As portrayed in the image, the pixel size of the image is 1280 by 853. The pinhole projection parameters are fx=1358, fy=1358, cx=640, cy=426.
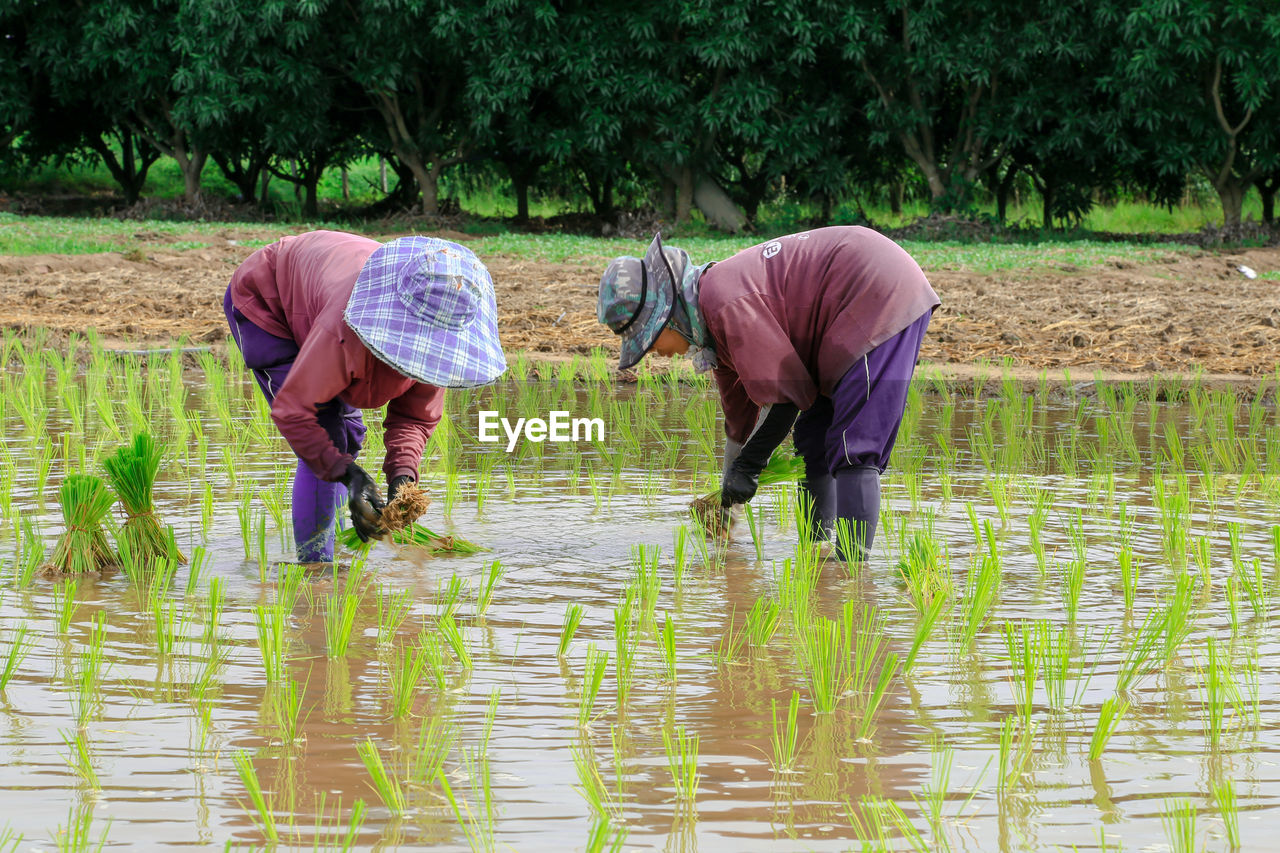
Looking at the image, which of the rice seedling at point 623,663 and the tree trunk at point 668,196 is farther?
the tree trunk at point 668,196

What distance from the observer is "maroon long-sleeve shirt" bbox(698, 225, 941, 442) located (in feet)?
11.8

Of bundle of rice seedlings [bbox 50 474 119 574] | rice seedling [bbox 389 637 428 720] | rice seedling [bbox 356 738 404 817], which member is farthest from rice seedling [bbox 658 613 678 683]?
bundle of rice seedlings [bbox 50 474 119 574]

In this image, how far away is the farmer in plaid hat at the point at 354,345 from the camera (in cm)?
312

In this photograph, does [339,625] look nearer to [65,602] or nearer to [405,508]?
[405,508]

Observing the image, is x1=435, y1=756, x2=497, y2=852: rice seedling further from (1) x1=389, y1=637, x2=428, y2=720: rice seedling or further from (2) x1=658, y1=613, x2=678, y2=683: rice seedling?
(2) x1=658, y1=613, x2=678, y2=683: rice seedling

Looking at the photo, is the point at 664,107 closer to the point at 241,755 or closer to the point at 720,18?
the point at 720,18

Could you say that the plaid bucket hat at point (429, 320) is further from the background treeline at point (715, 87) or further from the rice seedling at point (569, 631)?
the background treeline at point (715, 87)

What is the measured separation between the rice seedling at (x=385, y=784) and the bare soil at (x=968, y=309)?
6063 mm

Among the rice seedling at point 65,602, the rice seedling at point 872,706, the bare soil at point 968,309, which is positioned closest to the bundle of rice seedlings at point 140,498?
the rice seedling at point 65,602

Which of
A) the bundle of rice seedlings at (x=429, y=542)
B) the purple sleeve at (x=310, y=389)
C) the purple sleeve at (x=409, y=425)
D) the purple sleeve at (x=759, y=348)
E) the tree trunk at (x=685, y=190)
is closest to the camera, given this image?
the purple sleeve at (x=310, y=389)

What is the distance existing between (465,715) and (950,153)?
1786cm

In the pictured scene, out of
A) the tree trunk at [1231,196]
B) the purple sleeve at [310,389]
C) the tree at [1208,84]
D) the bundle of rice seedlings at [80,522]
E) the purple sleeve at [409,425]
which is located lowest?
the bundle of rice seedlings at [80,522]

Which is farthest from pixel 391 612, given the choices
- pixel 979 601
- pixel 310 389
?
pixel 979 601

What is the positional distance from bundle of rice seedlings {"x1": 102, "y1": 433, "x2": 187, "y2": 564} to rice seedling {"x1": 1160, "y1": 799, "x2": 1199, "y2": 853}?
267cm
